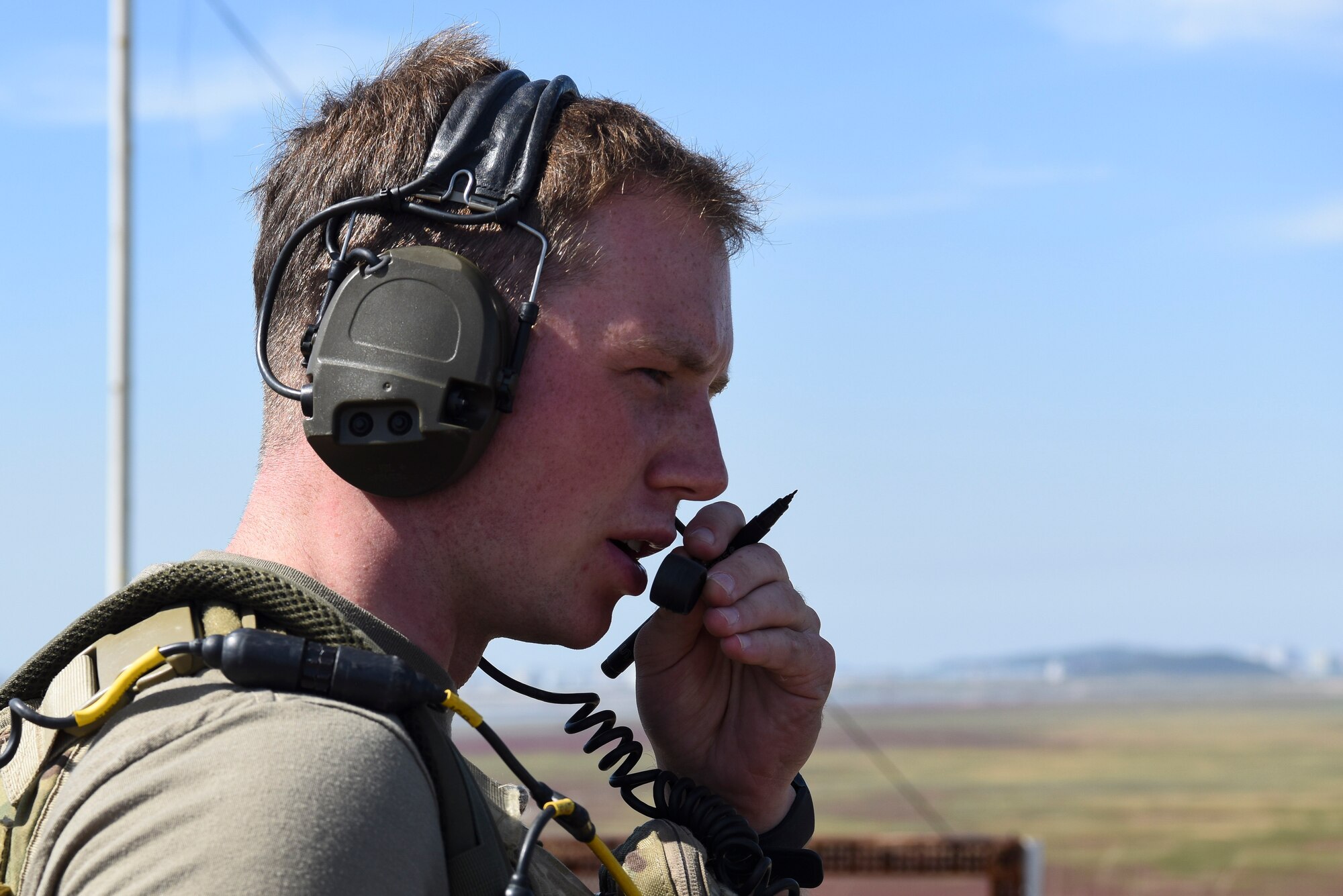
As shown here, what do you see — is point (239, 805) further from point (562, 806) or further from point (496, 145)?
point (496, 145)

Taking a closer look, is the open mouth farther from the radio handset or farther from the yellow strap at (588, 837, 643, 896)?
the yellow strap at (588, 837, 643, 896)

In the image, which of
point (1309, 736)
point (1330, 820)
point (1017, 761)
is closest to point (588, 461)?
point (1330, 820)

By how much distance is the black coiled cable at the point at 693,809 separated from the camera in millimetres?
2279

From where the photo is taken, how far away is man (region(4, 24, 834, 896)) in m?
1.45

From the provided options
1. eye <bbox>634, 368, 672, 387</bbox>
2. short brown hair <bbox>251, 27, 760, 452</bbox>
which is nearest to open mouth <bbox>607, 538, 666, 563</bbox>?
eye <bbox>634, 368, 672, 387</bbox>

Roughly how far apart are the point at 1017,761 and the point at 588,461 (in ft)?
154

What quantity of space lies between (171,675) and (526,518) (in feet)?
1.88

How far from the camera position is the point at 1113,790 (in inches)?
1518

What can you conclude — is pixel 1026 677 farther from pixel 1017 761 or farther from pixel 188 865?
pixel 188 865

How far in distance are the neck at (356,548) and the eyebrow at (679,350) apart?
42 cm

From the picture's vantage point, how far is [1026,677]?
150125 millimetres

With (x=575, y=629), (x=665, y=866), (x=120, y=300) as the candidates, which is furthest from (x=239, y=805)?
(x=120, y=300)

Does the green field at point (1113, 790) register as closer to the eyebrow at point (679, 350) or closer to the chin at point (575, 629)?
the chin at point (575, 629)

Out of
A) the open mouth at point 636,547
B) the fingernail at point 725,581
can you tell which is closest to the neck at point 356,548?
the open mouth at point 636,547
